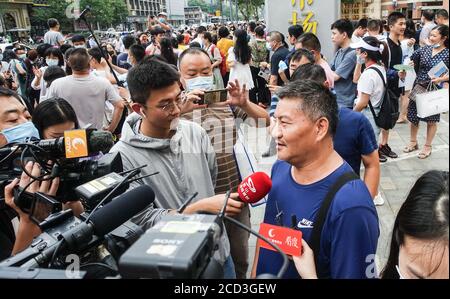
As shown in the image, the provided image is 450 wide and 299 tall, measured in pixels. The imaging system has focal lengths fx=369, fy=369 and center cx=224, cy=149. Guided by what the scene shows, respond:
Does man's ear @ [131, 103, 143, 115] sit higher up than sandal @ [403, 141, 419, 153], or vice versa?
man's ear @ [131, 103, 143, 115]

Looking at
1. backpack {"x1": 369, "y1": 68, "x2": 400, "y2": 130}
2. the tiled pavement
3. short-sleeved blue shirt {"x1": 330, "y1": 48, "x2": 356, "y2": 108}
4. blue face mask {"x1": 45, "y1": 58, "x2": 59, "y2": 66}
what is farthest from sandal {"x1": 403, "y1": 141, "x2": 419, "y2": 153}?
blue face mask {"x1": 45, "y1": 58, "x2": 59, "y2": 66}

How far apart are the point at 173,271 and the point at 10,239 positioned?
1.40 metres

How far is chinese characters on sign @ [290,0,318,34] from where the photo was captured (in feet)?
23.5

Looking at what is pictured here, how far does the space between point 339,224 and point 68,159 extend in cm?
107

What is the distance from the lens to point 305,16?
727 centimetres

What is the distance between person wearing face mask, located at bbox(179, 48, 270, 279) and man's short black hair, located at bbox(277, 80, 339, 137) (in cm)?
68

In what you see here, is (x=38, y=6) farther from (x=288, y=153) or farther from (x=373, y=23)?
(x=288, y=153)

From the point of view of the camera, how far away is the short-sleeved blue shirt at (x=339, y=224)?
1328mm

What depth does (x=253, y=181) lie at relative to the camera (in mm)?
1382

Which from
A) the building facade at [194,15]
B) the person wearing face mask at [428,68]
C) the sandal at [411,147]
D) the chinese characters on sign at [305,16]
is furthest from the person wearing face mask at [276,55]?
the building facade at [194,15]

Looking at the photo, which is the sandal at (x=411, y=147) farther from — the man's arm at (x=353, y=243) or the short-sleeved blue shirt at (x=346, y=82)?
the man's arm at (x=353, y=243)

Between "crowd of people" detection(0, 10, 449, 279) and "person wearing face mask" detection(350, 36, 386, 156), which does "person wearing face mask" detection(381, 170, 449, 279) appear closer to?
"crowd of people" detection(0, 10, 449, 279)

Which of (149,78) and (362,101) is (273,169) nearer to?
(149,78)
